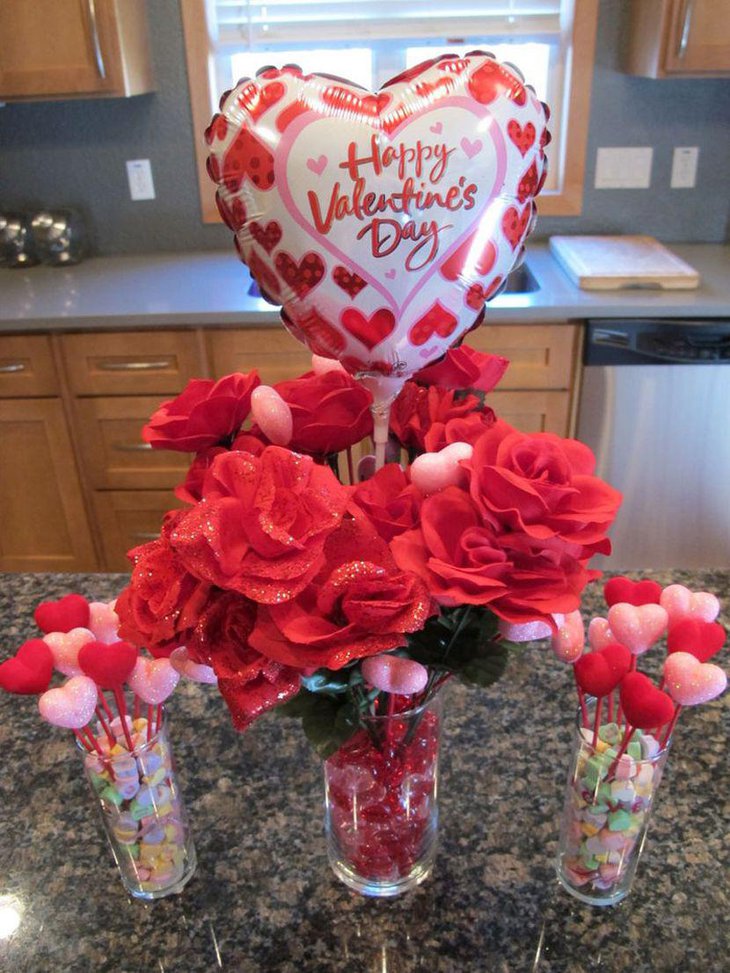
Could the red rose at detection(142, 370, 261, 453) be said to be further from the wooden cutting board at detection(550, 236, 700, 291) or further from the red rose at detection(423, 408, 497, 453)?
the wooden cutting board at detection(550, 236, 700, 291)

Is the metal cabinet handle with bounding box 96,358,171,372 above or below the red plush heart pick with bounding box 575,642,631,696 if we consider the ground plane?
below

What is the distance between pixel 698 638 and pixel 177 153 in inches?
93.7

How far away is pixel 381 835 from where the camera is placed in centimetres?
73

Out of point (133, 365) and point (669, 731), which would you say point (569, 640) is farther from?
point (133, 365)

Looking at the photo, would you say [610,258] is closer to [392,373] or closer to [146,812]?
[392,373]

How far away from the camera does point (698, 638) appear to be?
2.12 feet

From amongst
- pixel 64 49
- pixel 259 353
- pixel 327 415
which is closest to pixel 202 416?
pixel 327 415

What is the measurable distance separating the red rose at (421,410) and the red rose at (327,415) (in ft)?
0.10

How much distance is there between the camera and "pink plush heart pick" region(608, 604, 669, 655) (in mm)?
655

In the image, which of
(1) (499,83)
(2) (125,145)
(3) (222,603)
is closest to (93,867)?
(3) (222,603)

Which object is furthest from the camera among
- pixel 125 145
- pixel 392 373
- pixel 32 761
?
pixel 125 145

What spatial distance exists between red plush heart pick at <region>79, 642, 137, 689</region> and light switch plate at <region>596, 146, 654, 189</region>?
235 centimetres

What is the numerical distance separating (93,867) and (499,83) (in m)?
0.73

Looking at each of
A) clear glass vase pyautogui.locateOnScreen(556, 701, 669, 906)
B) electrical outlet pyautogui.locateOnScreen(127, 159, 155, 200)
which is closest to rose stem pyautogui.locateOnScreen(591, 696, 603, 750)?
clear glass vase pyautogui.locateOnScreen(556, 701, 669, 906)
